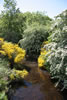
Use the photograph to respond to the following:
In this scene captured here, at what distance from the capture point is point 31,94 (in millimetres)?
4230

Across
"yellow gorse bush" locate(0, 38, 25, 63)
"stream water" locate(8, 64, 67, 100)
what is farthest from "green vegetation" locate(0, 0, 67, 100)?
"stream water" locate(8, 64, 67, 100)

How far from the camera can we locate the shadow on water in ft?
13.3

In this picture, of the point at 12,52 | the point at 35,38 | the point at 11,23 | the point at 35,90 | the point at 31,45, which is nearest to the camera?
the point at 35,90

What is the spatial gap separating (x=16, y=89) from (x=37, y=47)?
5.63 m

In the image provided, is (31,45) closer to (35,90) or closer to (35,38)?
(35,38)

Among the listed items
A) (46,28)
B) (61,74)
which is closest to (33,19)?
(46,28)

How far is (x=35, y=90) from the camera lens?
4.55 meters

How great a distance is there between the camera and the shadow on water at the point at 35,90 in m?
4.04

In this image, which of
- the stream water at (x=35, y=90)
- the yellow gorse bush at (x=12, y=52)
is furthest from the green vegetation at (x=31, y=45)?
the stream water at (x=35, y=90)

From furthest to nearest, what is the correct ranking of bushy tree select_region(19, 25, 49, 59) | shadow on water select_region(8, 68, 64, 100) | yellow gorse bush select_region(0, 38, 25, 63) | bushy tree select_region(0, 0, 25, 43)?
bushy tree select_region(0, 0, 25, 43)
bushy tree select_region(19, 25, 49, 59)
yellow gorse bush select_region(0, 38, 25, 63)
shadow on water select_region(8, 68, 64, 100)

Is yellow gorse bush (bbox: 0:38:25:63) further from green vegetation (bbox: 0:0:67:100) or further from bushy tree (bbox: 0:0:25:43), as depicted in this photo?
bushy tree (bbox: 0:0:25:43)

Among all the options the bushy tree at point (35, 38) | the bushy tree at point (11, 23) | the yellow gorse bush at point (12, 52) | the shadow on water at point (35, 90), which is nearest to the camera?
the shadow on water at point (35, 90)

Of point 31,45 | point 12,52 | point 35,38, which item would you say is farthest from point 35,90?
point 35,38

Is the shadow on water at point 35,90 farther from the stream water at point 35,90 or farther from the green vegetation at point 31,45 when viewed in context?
the green vegetation at point 31,45
